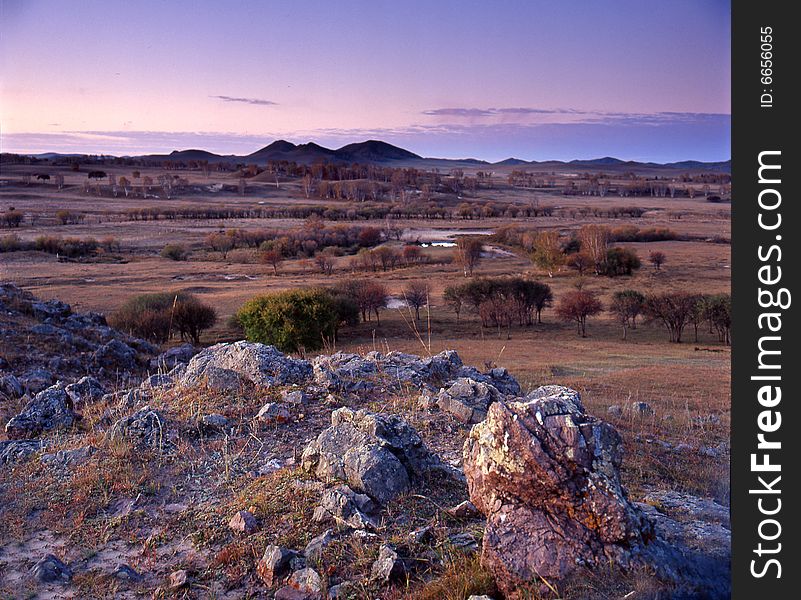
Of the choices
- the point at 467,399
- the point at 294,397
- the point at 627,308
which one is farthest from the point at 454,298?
the point at 294,397

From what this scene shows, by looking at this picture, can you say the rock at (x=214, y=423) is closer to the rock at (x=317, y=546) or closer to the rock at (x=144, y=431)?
the rock at (x=144, y=431)

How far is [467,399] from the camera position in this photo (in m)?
7.78

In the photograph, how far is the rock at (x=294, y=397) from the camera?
296 inches

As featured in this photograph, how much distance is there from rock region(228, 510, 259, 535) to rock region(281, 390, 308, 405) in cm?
237

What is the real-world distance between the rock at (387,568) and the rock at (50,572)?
228 cm

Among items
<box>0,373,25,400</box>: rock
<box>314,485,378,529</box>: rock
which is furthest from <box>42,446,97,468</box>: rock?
<box>0,373,25,400</box>: rock

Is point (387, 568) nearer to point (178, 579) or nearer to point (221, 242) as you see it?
point (178, 579)

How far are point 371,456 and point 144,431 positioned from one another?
2.84m

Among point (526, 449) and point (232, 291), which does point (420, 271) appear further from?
point (526, 449)

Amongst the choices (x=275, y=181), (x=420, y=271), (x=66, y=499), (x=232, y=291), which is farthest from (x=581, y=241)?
(x=275, y=181)

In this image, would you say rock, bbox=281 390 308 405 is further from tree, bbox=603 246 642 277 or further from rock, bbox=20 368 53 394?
tree, bbox=603 246 642 277

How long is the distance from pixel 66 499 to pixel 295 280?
48.2m

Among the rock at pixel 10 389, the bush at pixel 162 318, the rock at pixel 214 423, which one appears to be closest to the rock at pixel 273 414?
the rock at pixel 214 423

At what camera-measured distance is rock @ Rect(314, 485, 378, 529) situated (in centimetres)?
495
